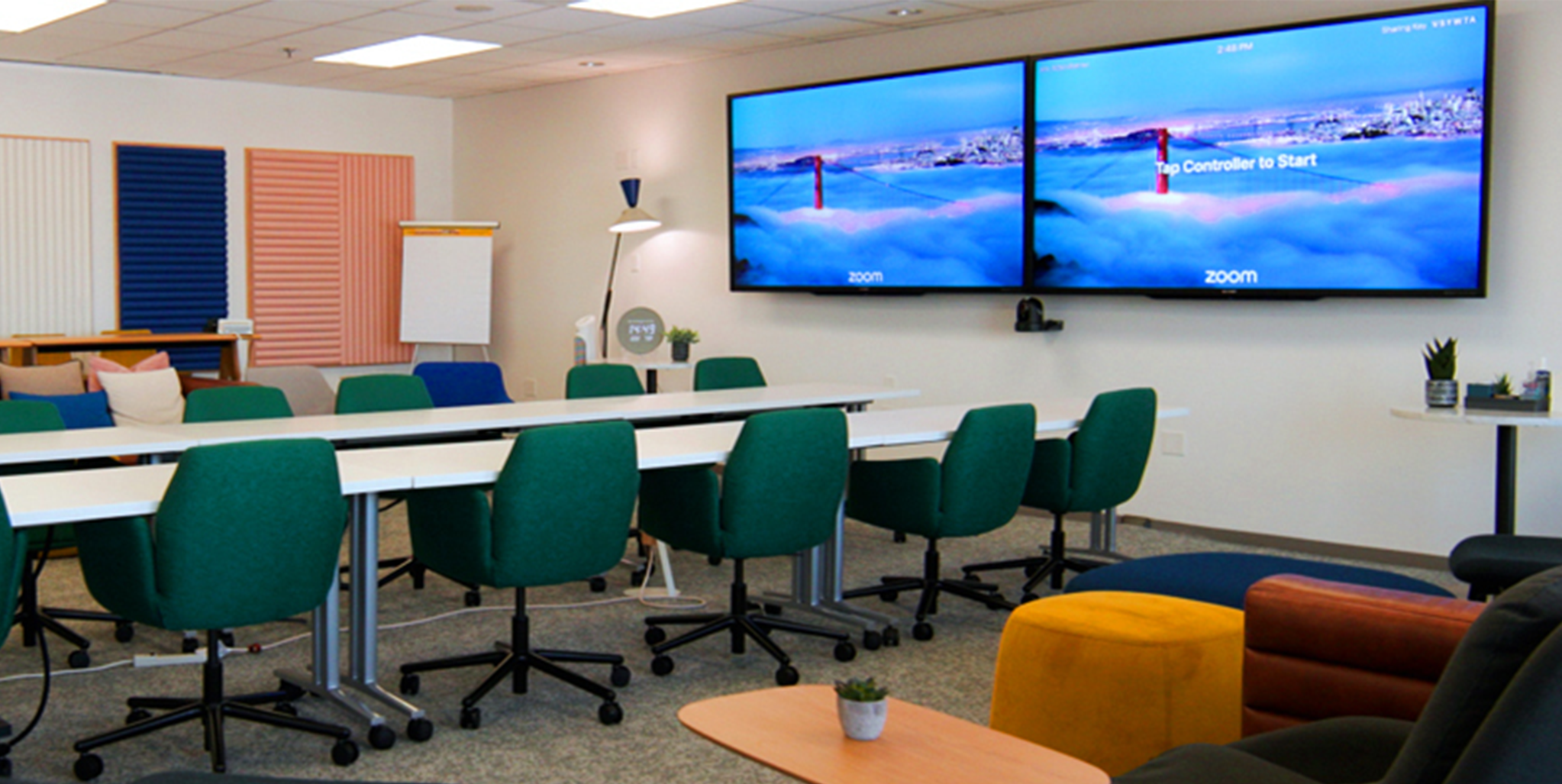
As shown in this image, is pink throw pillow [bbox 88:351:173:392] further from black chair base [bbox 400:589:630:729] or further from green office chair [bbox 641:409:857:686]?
green office chair [bbox 641:409:857:686]

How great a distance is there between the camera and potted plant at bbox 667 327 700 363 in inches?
336

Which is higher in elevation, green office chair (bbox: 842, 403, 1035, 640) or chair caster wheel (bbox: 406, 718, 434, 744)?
green office chair (bbox: 842, 403, 1035, 640)

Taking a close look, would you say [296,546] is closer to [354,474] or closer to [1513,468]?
[354,474]

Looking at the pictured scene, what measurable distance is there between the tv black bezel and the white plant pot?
4580 mm

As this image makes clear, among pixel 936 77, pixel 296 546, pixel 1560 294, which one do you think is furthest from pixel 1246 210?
Answer: pixel 296 546

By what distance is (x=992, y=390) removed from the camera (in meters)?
7.61

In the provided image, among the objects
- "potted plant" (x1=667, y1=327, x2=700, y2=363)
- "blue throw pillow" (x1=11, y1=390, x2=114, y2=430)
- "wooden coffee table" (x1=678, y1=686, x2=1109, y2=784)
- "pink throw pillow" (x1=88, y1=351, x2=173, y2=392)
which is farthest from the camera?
"potted plant" (x1=667, y1=327, x2=700, y2=363)

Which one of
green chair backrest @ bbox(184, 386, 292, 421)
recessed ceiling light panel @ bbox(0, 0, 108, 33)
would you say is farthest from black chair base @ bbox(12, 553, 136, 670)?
recessed ceiling light panel @ bbox(0, 0, 108, 33)

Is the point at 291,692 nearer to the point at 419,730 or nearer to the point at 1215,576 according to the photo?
the point at 419,730

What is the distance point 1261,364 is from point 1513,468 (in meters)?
1.41

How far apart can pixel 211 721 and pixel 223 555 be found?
47 centimetres

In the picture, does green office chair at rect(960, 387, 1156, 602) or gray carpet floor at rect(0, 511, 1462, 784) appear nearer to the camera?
gray carpet floor at rect(0, 511, 1462, 784)

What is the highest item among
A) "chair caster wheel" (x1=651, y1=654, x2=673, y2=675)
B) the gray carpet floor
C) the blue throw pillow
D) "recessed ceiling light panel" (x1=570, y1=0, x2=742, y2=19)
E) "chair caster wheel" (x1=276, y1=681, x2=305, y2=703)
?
"recessed ceiling light panel" (x1=570, y1=0, x2=742, y2=19)

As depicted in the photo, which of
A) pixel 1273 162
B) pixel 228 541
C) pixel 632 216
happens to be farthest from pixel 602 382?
pixel 228 541
